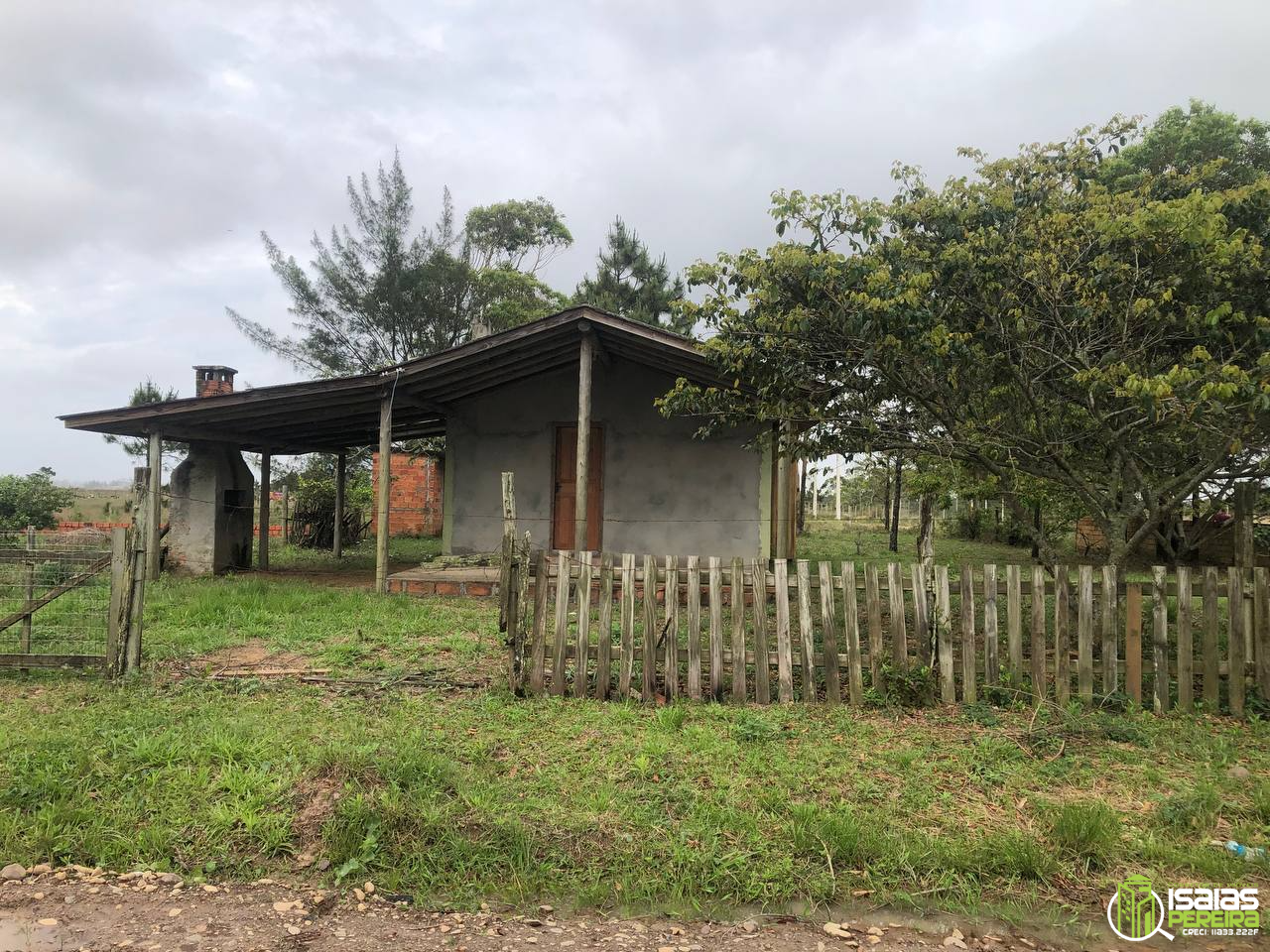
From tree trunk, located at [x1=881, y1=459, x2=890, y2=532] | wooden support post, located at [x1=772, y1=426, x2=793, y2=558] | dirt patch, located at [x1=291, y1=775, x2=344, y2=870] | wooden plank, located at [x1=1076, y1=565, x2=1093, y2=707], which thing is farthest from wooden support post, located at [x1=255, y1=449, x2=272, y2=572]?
tree trunk, located at [x1=881, y1=459, x2=890, y2=532]

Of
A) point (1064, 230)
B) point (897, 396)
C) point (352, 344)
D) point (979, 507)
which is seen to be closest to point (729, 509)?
point (897, 396)

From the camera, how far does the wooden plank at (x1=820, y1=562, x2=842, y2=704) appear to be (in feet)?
16.2

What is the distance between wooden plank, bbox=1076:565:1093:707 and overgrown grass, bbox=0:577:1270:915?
0.28m

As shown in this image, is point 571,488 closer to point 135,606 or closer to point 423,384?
point 423,384

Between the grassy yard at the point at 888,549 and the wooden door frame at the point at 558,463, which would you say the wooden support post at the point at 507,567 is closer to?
the wooden door frame at the point at 558,463

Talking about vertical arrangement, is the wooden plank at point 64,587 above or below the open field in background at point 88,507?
below

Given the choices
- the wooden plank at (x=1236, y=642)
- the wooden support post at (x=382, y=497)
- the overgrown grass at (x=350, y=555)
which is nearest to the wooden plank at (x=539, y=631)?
the wooden plank at (x=1236, y=642)

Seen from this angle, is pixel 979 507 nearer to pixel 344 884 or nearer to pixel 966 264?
pixel 966 264

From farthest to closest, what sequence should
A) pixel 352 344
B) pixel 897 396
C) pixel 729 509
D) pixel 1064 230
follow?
pixel 352 344 < pixel 729 509 < pixel 897 396 < pixel 1064 230

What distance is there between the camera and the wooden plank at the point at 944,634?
5.00 m

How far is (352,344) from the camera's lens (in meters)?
25.3

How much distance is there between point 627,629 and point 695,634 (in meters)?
0.47

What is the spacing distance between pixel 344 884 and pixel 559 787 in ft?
3.44

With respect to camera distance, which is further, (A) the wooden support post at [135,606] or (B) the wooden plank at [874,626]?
(A) the wooden support post at [135,606]
